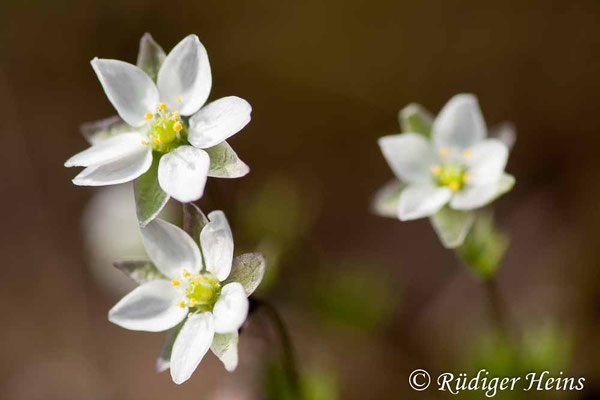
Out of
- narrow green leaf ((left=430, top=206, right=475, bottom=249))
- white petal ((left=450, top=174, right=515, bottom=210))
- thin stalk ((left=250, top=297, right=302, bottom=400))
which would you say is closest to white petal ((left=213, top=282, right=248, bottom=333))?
thin stalk ((left=250, top=297, right=302, bottom=400))

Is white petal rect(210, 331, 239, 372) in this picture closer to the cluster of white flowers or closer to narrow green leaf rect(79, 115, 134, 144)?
the cluster of white flowers

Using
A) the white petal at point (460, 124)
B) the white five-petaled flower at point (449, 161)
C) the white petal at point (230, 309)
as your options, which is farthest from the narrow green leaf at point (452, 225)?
the white petal at point (230, 309)

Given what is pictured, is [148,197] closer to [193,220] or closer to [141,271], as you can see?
[193,220]

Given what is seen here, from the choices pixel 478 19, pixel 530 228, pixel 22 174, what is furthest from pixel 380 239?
pixel 22 174

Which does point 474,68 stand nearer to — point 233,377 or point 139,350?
point 233,377

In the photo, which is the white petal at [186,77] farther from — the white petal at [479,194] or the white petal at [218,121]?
the white petal at [479,194]

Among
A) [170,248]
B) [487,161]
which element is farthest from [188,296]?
[487,161]
